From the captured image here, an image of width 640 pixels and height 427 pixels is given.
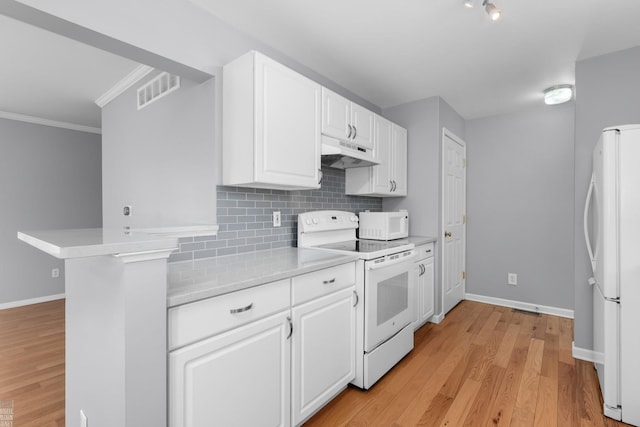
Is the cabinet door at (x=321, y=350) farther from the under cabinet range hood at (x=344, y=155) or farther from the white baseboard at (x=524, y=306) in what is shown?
the white baseboard at (x=524, y=306)

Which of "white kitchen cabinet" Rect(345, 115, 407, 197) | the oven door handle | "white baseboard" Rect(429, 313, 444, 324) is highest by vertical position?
"white kitchen cabinet" Rect(345, 115, 407, 197)

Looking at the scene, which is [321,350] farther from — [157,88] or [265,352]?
[157,88]

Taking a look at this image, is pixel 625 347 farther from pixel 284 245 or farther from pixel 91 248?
pixel 91 248

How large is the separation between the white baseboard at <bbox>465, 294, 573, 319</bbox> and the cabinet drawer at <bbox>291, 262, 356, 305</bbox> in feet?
8.96

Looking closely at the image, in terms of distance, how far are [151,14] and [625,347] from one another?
10.3ft

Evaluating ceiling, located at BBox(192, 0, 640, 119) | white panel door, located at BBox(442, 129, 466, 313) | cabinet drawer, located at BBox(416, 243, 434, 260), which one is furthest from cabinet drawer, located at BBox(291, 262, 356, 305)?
white panel door, located at BBox(442, 129, 466, 313)

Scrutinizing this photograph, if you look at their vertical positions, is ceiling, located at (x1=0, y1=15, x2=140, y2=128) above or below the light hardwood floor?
above

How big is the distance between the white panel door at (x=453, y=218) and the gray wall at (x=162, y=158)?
2.48 meters

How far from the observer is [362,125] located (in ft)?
8.82

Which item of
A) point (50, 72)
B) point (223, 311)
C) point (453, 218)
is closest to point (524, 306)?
point (453, 218)

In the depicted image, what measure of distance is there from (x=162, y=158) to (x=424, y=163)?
101 inches

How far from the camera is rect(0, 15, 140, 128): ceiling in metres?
2.29

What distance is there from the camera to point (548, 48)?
2.35 m

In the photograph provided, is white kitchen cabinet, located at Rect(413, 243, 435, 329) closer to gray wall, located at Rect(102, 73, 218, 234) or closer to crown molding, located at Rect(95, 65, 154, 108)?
gray wall, located at Rect(102, 73, 218, 234)
